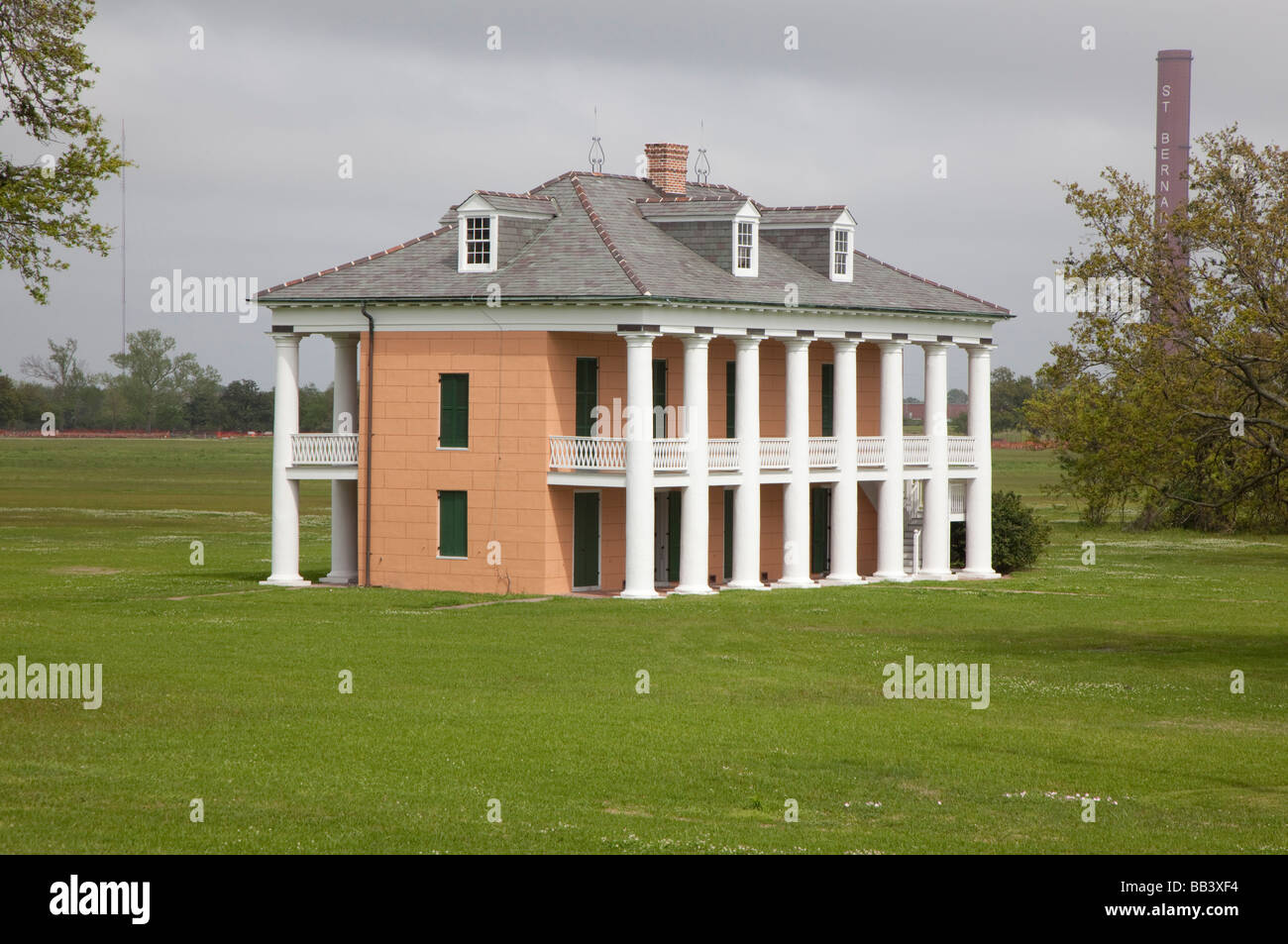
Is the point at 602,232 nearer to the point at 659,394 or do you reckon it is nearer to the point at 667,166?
the point at 659,394

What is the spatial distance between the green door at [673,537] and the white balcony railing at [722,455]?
2.58m

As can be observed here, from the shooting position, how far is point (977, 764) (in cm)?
2195

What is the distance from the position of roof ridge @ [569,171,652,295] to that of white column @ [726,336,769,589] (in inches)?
147

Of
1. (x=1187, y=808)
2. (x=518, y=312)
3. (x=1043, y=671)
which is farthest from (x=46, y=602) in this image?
(x=1187, y=808)

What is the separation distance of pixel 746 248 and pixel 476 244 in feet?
22.8

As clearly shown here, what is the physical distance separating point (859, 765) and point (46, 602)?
23674mm

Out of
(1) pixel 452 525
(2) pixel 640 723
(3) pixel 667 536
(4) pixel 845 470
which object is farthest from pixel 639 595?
(2) pixel 640 723

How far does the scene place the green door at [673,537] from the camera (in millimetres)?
46719

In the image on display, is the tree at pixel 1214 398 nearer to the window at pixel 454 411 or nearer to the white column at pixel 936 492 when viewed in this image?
the white column at pixel 936 492

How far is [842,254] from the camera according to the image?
160 ft

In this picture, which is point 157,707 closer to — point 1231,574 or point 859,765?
point 859,765

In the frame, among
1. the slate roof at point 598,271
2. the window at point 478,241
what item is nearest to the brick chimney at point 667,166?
the slate roof at point 598,271

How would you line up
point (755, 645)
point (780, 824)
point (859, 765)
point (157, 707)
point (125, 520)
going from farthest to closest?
1. point (125, 520)
2. point (755, 645)
3. point (157, 707)
4. point (859, 765)
5. point (780, 824)

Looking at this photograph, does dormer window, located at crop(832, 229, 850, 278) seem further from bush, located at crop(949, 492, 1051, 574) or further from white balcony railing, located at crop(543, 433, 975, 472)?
bush, located at crop(949, 492, 1051, 574)
